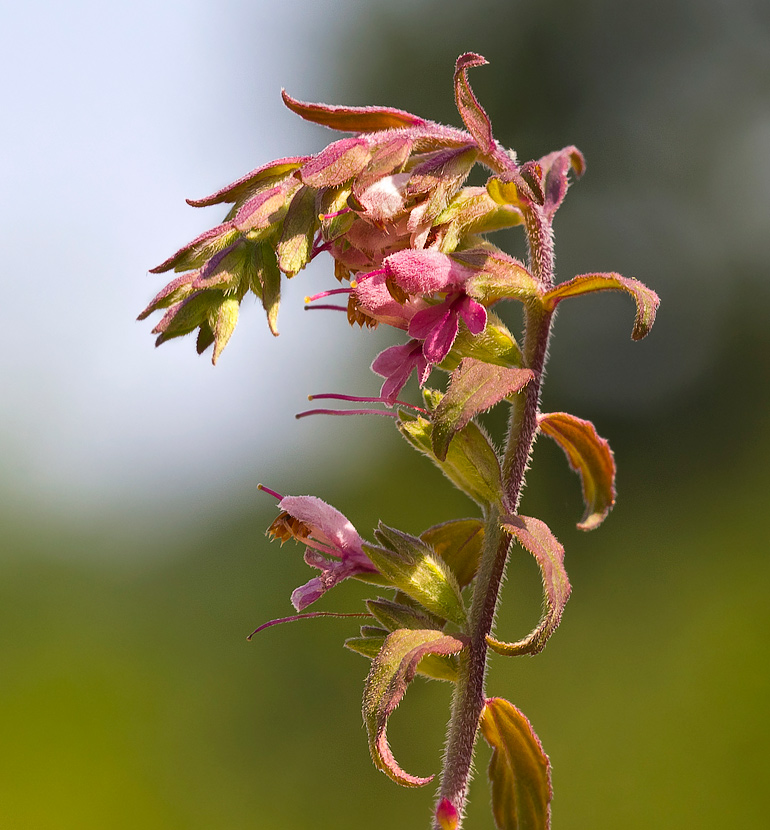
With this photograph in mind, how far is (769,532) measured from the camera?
705cm

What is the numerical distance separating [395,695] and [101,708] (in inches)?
249

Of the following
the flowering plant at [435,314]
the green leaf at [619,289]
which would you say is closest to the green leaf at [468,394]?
the flowering plant at [435,314]

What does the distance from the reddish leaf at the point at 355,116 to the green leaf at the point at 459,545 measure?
0.47m

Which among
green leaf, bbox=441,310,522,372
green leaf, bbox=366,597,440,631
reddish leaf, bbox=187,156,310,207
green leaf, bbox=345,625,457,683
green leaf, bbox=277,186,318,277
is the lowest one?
green leaf, bbox=345,625,457,683

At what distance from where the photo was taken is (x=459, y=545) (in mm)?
1059

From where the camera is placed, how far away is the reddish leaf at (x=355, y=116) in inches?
37.4

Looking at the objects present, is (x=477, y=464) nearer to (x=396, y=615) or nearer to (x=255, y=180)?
(x=396, y=615)

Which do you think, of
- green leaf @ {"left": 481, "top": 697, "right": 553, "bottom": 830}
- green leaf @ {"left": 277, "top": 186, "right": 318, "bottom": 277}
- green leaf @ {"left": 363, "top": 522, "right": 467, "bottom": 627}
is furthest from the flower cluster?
green leaf @ {"left": 481, "top": 697, "right": 553, "bottom": 830}

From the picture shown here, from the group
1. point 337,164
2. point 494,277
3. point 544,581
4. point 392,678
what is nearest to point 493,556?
point 544,581

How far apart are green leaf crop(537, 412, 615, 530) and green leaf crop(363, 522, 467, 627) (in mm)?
237

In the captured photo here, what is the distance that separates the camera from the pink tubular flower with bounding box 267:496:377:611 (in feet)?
3.39

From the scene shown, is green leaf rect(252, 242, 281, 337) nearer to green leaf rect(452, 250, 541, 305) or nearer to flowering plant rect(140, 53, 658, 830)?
flowering plant rect(140, 53, 658, 830)

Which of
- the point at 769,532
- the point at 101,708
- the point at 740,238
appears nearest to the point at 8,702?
the point at 101,708

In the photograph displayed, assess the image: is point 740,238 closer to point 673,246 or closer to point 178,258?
point 673,246
